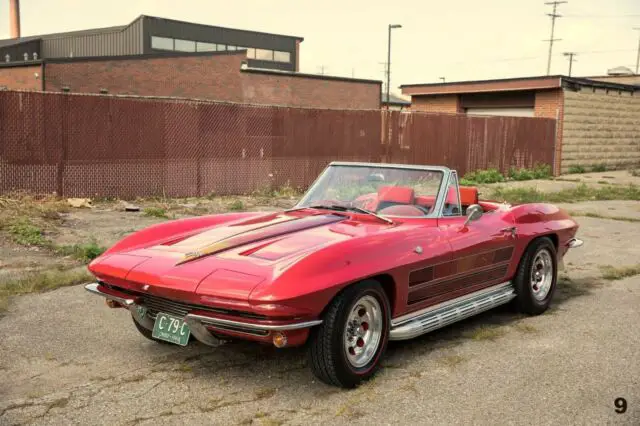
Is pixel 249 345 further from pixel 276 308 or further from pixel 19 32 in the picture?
pixel 19 32

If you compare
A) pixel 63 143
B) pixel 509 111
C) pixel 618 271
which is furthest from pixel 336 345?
pixel 509 111

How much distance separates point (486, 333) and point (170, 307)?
2.38m

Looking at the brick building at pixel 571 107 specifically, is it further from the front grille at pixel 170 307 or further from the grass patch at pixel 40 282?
the front grille at pixel 170 307

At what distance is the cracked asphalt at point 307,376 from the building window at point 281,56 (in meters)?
54.6

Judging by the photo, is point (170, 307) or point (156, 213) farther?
point (156, 213)

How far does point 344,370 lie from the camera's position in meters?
4.02

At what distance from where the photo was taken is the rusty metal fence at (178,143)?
40.1 ft

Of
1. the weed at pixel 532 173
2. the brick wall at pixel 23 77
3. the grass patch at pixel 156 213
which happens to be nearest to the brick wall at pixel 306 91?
the brick wall at pixel 23 77

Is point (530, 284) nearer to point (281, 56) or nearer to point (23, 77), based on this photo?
point (23, 77)

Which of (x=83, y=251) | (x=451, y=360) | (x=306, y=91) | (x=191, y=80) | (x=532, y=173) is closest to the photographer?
(x=451, y=360)

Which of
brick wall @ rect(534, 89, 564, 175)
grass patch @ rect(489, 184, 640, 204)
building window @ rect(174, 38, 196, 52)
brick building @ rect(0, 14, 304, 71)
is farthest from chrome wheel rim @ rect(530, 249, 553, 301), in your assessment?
building window @ rect(174, 38, 196, 52)

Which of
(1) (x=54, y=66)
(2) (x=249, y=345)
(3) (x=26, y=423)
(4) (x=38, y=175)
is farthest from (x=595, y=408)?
(1) (x=54, y=66)

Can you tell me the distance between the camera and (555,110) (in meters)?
24.1

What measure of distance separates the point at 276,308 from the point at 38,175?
962cm
